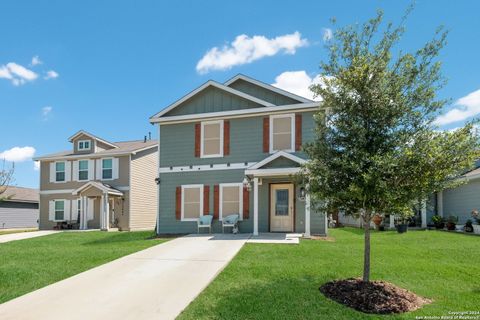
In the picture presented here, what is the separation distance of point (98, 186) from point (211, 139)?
30.0ft

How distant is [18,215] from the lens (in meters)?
29.2

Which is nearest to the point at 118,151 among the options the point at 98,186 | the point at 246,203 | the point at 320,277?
the point at 98,186

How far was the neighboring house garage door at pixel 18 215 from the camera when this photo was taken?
91.1ft

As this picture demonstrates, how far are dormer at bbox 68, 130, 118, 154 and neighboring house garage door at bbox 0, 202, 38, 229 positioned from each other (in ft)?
30.5

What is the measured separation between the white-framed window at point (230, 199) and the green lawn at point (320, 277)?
399 centimetres

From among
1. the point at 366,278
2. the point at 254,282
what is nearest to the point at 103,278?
the point at 254,282

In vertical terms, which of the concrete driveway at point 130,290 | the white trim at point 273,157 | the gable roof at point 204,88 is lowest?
the concrete driveway at point 130,290

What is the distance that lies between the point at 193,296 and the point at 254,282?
1.27 meters

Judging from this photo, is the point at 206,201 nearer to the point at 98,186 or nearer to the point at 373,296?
the point at 98,186

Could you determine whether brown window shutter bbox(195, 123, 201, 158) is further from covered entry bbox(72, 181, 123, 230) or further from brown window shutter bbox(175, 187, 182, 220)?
covered entry bbox(72, 181, 123, 230)

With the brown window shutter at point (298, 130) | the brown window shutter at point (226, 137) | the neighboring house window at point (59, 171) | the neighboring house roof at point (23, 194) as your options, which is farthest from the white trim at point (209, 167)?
the neighboring house roof at point (23, 194)

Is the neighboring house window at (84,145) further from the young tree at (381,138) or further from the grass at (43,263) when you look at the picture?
the young tree at (381,138)

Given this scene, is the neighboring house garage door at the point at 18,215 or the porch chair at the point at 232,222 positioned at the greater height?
the porch chair at the point at 232,222

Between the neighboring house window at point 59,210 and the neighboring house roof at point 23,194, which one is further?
the neighboring house roof at point 23,194
